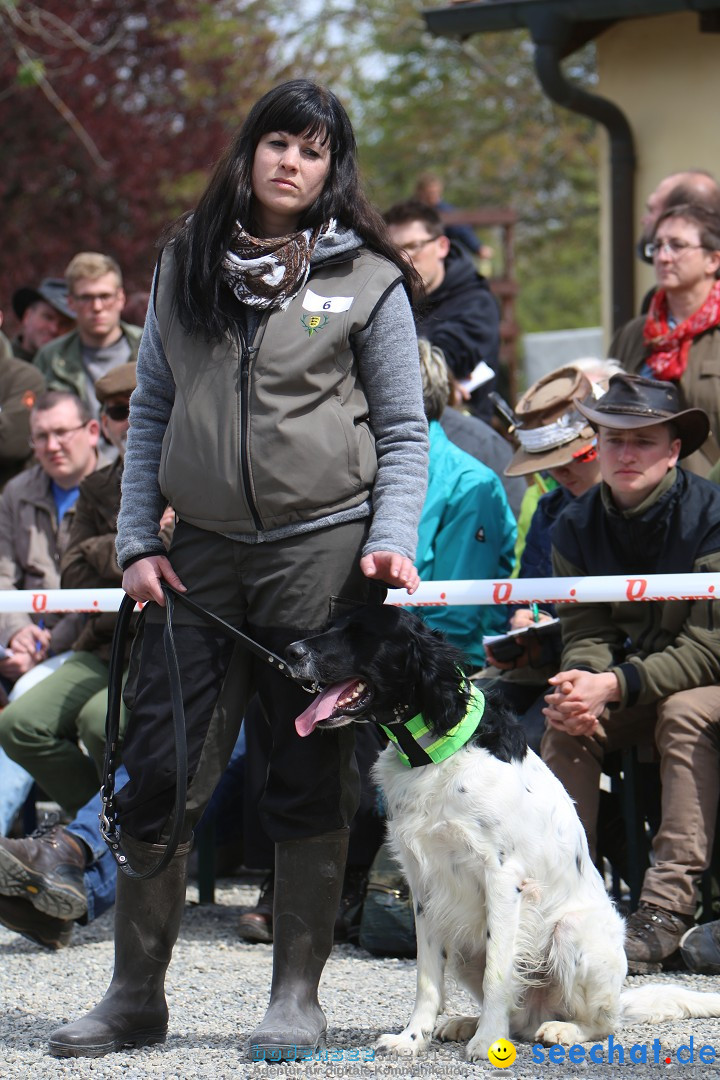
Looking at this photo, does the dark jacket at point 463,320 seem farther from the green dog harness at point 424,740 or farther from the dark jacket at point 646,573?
the green dog harness at point 424,740

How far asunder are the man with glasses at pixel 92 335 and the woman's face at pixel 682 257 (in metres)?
2.89

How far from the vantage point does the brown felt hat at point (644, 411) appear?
4.68m

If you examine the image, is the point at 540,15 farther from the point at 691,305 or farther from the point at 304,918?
the point at 304,918

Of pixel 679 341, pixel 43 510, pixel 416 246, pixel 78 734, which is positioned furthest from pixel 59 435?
pixel 679 341

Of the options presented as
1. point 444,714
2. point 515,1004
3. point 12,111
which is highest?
point 12,111

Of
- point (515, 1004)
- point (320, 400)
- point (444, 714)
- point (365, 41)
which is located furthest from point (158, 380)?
point (365, 41)

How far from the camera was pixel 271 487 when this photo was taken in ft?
10.8

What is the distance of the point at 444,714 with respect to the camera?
351cm

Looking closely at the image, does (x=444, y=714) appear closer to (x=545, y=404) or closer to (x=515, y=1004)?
(x=515, y=1004)

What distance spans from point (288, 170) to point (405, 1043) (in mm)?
2127

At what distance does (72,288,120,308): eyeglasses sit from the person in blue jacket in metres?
2.80

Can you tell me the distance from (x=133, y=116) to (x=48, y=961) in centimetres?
1539

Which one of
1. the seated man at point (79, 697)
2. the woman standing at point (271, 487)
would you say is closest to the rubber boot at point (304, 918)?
the woman standing at point (271, 487)

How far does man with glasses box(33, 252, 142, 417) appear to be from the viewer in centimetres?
757
